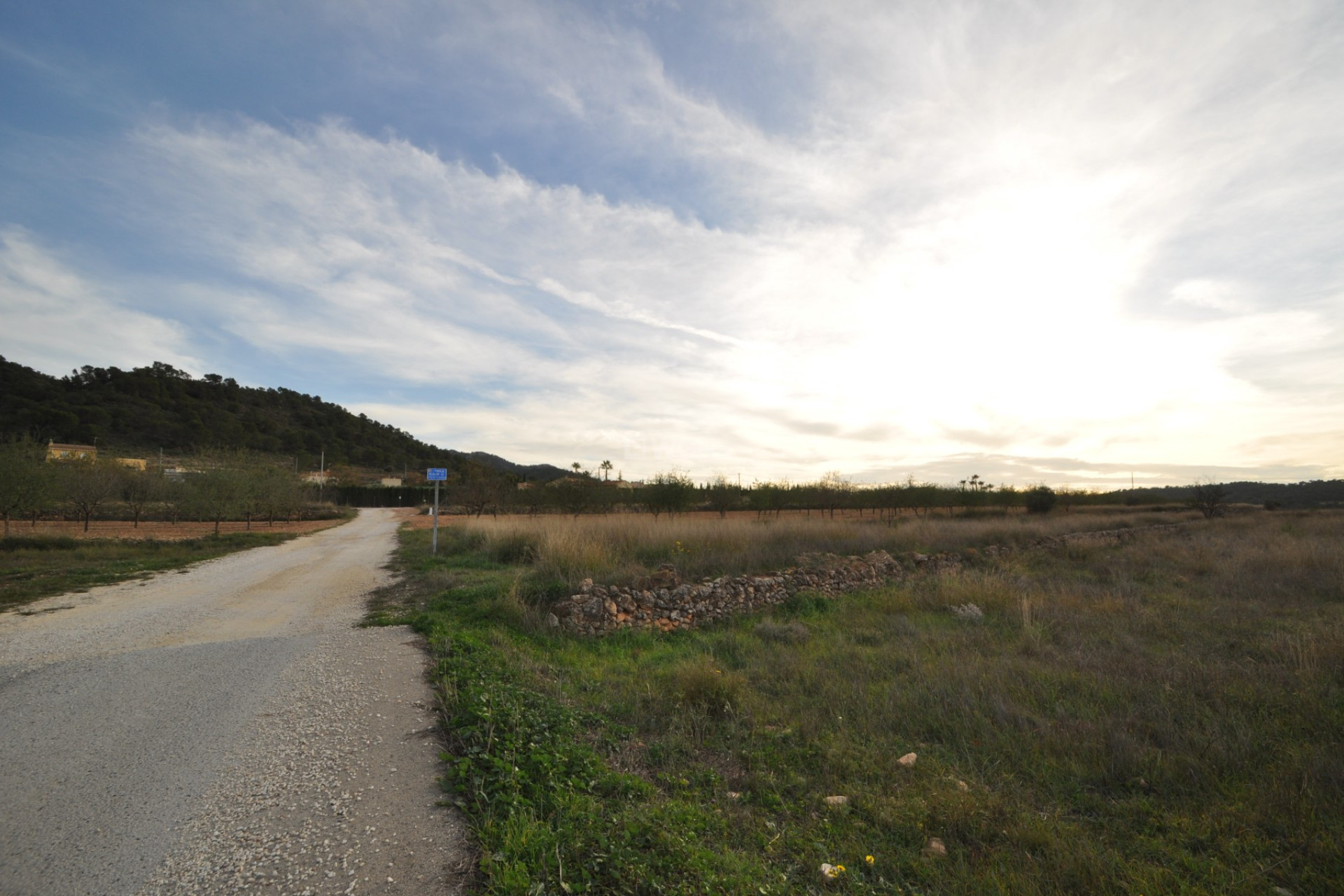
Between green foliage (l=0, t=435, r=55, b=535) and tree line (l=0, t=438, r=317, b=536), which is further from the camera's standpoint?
tree line (l=0, t=438, r=317, b=536)

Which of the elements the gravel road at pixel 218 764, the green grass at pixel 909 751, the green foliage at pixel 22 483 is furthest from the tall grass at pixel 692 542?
the green foliage at pixel 22 483

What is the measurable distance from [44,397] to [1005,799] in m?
96.5

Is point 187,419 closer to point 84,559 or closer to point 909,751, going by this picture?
point 84,559

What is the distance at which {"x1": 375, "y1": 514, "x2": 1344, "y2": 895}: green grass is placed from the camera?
318 centimetres

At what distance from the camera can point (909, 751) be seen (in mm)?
4914

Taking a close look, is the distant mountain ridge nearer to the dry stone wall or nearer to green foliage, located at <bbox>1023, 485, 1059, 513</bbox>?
the dry stone wall

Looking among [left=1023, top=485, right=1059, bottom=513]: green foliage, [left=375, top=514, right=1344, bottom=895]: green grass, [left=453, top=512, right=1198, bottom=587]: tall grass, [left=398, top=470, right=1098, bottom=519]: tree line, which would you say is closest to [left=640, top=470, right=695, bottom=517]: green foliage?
[left=398, top=470, right=1098, bottom=519]: tree line

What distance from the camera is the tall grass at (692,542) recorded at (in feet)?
40.5

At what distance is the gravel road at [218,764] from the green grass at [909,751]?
1.36ft

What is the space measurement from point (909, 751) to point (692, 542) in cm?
1078

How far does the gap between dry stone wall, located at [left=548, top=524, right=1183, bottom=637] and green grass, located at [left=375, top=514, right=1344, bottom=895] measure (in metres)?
0.50

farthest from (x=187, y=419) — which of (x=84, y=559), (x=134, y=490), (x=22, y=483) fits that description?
(x=84, y=559)

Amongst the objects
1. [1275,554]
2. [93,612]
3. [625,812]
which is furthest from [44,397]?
[1275,554]

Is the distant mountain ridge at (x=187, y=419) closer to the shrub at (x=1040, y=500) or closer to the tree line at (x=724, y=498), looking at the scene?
the tree line at (x=724, y=498)
